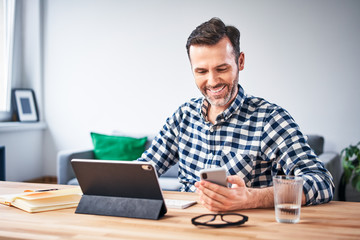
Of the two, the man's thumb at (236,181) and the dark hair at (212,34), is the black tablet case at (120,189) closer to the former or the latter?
the man's thumb at (236,181)

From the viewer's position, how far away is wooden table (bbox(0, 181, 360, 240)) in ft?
3.21

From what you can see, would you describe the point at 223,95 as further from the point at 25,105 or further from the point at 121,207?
the point at 25,105

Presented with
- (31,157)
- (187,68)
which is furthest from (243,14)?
(31,157)

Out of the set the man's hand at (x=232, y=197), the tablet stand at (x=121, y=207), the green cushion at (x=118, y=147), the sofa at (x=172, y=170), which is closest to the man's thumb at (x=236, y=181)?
the man's hand at (x=232, y=197)

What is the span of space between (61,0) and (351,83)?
2.92m

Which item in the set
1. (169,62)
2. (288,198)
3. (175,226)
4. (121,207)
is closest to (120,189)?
(121,207)

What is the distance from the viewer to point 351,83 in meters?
3.43

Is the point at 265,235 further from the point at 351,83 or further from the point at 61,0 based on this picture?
the point at 61,0

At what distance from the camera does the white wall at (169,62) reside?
137 inches

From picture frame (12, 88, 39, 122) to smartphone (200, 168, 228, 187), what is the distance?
357cm

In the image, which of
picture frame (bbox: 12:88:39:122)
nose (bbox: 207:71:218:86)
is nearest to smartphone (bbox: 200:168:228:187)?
nose (bbox: 207:71:218:86)

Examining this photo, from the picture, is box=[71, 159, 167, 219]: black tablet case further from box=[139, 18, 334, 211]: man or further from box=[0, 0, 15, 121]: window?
box=[0, 0, 15, 121]: window

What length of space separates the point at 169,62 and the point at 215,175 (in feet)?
9.56

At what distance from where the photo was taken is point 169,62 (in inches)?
157
